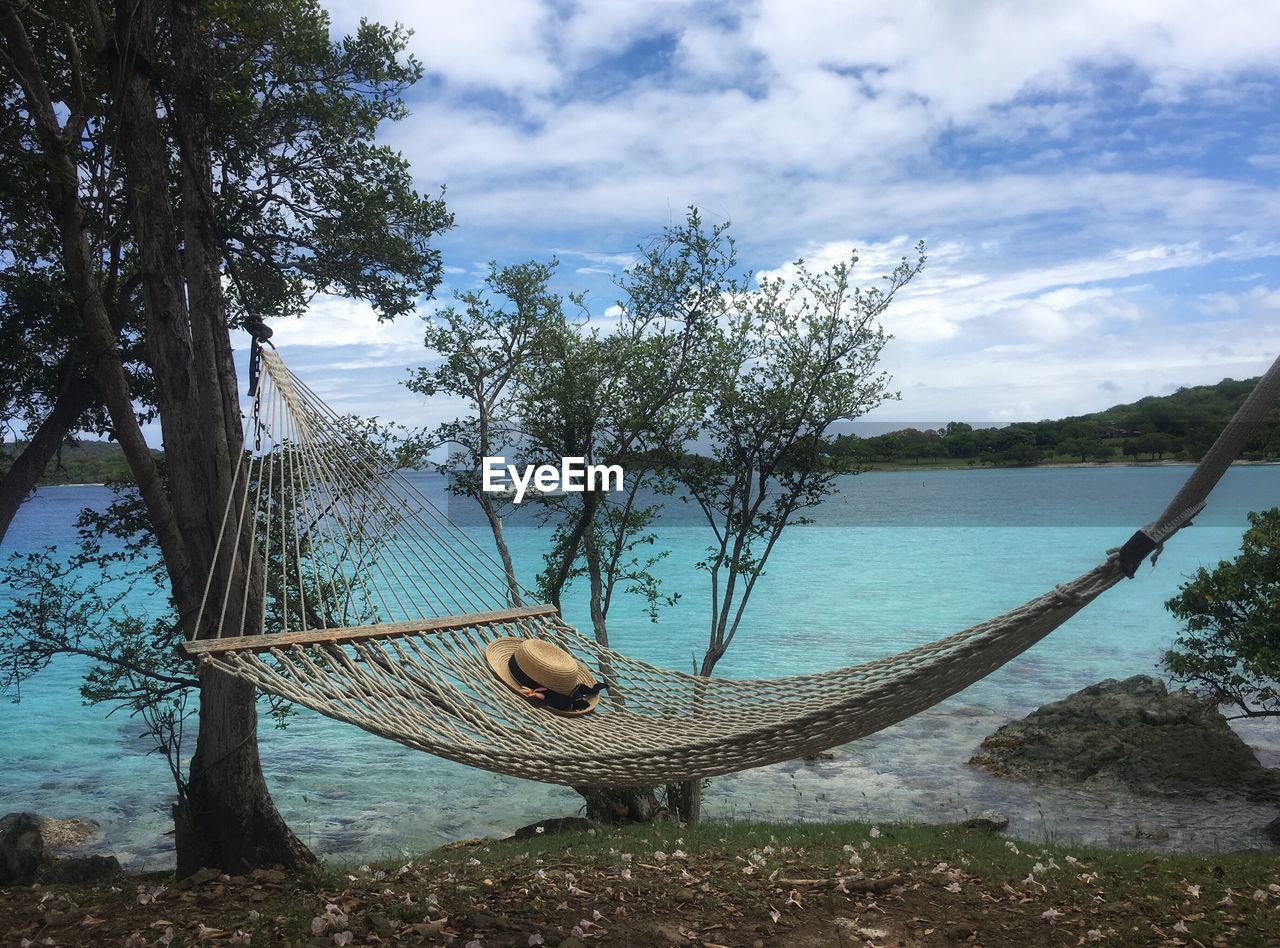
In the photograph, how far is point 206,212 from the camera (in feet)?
10.5

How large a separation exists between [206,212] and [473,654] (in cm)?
176

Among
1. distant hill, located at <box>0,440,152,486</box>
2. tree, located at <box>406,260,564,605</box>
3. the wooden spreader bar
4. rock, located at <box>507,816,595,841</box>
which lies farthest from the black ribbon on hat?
distant hill, located at <box>0,440,152,486</box>

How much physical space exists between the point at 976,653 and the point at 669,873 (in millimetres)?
1594

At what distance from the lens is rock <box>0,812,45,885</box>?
163 inches

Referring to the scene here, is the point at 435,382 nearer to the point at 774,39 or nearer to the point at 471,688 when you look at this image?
the point at 774,39

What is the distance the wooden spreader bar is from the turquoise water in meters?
3.47

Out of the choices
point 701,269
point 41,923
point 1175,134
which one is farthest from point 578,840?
point 1175,134

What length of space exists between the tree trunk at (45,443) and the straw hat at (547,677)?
Answer: 2.14 m

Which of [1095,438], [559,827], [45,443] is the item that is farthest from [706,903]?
[1095,438]

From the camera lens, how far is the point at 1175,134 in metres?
7.02

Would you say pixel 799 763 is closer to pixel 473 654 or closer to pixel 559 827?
pixel 559 827

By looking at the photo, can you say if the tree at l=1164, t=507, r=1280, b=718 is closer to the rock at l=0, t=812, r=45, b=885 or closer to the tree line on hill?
the tree line on hill

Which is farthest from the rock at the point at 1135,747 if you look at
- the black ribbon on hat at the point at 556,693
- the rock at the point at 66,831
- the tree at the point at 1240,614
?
the rock at the point at 66,831

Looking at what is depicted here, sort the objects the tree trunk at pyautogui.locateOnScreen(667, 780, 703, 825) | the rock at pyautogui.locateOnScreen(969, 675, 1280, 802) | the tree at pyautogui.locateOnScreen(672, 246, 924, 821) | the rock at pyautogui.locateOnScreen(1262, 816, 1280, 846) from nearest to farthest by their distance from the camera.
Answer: the rock at pyautogui.locateOnScreen(1262, 816, 1280, 846) < the tree trunk at pyautogui.locateOnScreen(667, 780, 703, 825) < the tree at pyautogui.locateOnScreen(672, 246, 924, 821) < the rock at pyautogui.locateOnScreen(969, 675, 1280, 802)
